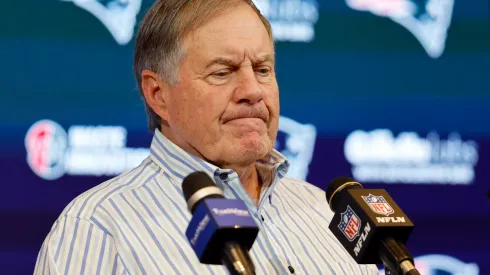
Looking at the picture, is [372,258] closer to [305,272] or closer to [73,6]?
[305,272]

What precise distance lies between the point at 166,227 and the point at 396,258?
Answer: 70 centimetres

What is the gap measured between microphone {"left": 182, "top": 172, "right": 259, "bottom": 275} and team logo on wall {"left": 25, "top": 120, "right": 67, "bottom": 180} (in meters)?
1.54

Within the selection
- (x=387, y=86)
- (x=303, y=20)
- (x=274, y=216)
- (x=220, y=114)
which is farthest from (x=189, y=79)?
(x=387, y=86)

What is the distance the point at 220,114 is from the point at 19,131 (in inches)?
38.7

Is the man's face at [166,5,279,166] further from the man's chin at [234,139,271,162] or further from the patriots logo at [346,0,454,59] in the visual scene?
the patriots logo at [346,0,454,59]

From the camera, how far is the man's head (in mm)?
2242

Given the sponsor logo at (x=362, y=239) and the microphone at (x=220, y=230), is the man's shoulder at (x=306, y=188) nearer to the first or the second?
the sponsor logo at (x=362, y=239)

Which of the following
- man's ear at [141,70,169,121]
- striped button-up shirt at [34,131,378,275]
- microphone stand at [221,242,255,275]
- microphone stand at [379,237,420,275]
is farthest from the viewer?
man's ear at [141,70,169,121]

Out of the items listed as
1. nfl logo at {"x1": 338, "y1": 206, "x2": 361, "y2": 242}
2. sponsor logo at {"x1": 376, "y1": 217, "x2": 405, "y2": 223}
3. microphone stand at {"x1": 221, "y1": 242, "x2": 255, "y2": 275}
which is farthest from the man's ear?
microphone stand at {"x1": 221, "y1": 242, "x2": 255, "y2": 275}

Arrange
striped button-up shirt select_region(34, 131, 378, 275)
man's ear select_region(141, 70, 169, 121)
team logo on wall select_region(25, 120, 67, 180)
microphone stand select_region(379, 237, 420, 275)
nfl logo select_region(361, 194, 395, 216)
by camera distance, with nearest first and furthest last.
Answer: microphone stand select_region(379, 237, 420, 275), nfl logo select_region(361, 194, 395, 216), striped button-up shirt select_region(34, 131, 378, 275), man's ear select_region(141, 70, 169, 121), team logo on wall select_region(25, 120, 67, 180)

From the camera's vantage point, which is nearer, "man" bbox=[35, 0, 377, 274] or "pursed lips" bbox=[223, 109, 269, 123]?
"man" bbox=[35, 0, 377, 274]

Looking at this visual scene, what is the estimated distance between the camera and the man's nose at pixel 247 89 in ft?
7.33

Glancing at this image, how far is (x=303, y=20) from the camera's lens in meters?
3.20

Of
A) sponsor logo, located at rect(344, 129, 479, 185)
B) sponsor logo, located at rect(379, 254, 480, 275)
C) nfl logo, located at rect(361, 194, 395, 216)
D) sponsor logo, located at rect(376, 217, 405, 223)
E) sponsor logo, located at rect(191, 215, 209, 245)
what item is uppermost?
sponsor logo, located at rect(191, 215, 209, 245)
